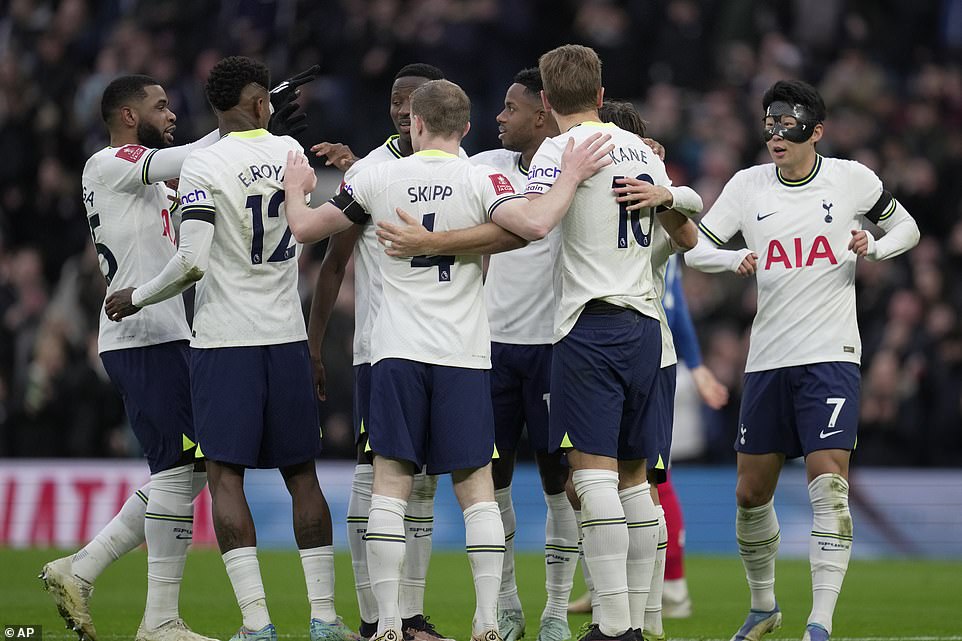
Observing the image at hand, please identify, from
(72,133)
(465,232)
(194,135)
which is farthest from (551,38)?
(465,232)

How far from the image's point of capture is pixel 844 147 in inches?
677

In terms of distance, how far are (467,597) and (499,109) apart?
838 centimetres

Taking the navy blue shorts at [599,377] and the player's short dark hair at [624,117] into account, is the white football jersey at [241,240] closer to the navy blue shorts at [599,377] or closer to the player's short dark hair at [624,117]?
the navy blue shorts at [599,377]

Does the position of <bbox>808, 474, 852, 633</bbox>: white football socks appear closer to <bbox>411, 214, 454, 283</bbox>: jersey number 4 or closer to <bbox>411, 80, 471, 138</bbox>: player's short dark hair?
<bbox>411, 214, 454, 283</bbox>: jersey number 4

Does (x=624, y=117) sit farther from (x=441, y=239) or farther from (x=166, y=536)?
(x=166, y=536)

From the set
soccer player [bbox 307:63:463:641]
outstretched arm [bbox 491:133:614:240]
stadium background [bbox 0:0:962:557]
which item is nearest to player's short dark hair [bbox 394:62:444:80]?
soccer player [bbox 307:63:463:641]

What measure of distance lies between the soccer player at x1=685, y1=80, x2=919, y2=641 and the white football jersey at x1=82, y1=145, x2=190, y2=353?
9.65 feet

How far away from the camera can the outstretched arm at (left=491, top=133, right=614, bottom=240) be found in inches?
271

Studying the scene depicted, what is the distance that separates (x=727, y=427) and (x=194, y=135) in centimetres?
707

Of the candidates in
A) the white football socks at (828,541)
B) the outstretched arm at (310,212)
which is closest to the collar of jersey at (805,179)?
the white football socks at (828,541)

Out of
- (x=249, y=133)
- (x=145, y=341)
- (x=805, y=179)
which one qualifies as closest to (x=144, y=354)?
(x=145, y=341)

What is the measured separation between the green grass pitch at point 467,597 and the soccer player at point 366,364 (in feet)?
2.68

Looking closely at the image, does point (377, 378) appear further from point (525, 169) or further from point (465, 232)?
point (525, 169)

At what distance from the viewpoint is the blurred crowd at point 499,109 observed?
50.2 feet
